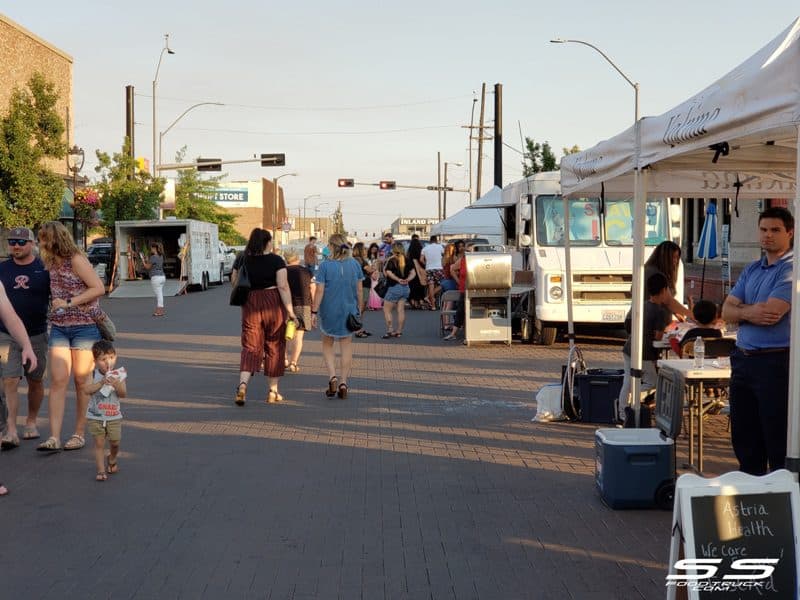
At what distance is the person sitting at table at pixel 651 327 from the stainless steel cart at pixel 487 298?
825 cm

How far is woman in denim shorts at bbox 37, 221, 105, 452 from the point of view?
901 cm

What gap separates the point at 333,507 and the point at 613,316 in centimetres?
1147

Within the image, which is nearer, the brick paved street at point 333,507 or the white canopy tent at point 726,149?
the white canopy tent at point 726,149

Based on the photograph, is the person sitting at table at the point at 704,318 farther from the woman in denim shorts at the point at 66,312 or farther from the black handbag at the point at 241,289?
the woman in denim shorts at the point at 66,312

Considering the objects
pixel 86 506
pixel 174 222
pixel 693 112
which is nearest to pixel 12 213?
pixel 174 222

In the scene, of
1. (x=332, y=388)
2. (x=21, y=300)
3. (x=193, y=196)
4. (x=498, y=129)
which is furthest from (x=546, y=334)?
(x=193, y=196)

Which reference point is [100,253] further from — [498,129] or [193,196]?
[193,196]

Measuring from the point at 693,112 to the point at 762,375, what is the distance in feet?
5.79

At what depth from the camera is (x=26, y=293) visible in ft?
29.5

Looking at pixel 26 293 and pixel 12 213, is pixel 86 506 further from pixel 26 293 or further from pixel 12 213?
pixel 12 213

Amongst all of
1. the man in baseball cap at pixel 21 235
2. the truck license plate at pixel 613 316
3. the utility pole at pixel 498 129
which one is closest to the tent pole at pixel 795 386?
the man in baseball cap at pixel 21 235

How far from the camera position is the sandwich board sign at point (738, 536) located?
14.7ft

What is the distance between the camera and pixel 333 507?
7195 millimetres

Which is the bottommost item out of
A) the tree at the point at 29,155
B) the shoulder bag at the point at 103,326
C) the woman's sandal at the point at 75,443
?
the woman's sandal at the point at 75,443
